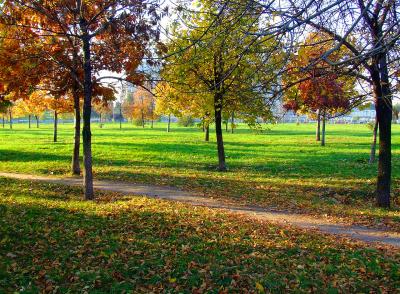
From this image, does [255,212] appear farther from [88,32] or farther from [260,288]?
[88,32]

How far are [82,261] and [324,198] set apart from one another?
8.14m

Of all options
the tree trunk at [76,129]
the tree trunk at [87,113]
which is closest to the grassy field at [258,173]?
the tree trunk at [76,129]

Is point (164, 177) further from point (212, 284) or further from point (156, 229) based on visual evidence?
point (212, 284)

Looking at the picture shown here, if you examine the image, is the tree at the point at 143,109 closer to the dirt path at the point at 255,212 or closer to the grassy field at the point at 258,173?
the grassy field at the point at 258,173

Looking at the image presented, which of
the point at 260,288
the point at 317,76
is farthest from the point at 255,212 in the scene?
the point at 317,76

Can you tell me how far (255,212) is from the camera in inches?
382

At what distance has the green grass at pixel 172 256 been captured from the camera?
540 centimetres

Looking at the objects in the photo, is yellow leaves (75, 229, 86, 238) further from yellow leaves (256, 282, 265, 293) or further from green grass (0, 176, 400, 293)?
yellow leaves (256, 282, 265, 293)

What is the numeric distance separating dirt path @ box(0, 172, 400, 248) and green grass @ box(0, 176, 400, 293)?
2.49ft

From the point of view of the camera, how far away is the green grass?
5.40m

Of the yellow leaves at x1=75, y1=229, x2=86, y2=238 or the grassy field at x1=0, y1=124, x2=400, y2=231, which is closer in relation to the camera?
the yellow leaves at x1=75, y1=229, x2=86, y2=238

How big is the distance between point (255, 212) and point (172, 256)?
12.9ft

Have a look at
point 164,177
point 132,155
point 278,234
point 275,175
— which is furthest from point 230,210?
point 132,155

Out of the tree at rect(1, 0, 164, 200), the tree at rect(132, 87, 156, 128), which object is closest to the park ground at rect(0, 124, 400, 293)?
the tree at rect(1, 0, 164, 200)
